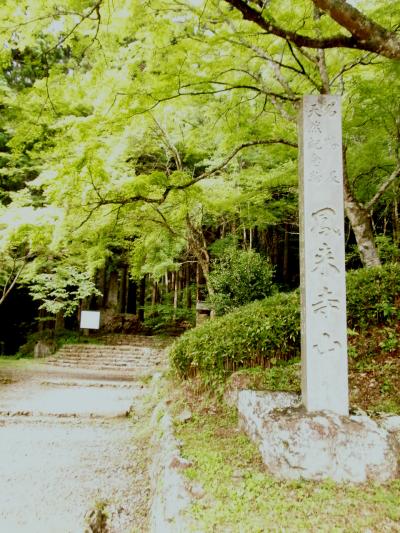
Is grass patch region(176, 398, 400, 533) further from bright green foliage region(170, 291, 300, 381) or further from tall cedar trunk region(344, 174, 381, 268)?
tall cedar trunk region(344, 174, 381, 268)

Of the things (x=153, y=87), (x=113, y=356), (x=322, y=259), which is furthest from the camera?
(x=113, y=356)

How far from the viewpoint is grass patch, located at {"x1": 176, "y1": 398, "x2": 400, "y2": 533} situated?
278 centimetres

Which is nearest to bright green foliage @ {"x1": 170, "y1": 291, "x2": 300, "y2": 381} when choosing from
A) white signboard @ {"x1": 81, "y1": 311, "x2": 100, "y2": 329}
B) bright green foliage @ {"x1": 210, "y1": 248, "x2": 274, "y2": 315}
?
bright green foliage @ {"x1": 210, "y1": 248, "x2": 274, "y2": 315}

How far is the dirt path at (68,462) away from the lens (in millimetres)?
3969

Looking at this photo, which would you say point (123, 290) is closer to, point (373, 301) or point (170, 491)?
point (373, 301)

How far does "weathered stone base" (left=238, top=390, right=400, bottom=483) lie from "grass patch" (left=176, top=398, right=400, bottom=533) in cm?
10

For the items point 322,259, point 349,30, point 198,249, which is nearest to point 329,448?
point 322,259

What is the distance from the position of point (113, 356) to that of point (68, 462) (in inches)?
451

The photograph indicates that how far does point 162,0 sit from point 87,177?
9.09 ft

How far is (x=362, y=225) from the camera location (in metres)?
7.30

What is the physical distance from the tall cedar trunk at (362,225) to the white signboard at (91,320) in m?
12.0

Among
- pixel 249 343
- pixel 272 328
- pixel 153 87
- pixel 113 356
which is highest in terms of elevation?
pixel 153 87

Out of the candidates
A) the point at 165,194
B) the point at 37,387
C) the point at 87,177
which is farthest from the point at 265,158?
the point at 37,387

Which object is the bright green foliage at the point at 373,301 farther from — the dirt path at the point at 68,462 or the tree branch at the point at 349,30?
the dirt path at the point at 68,462
